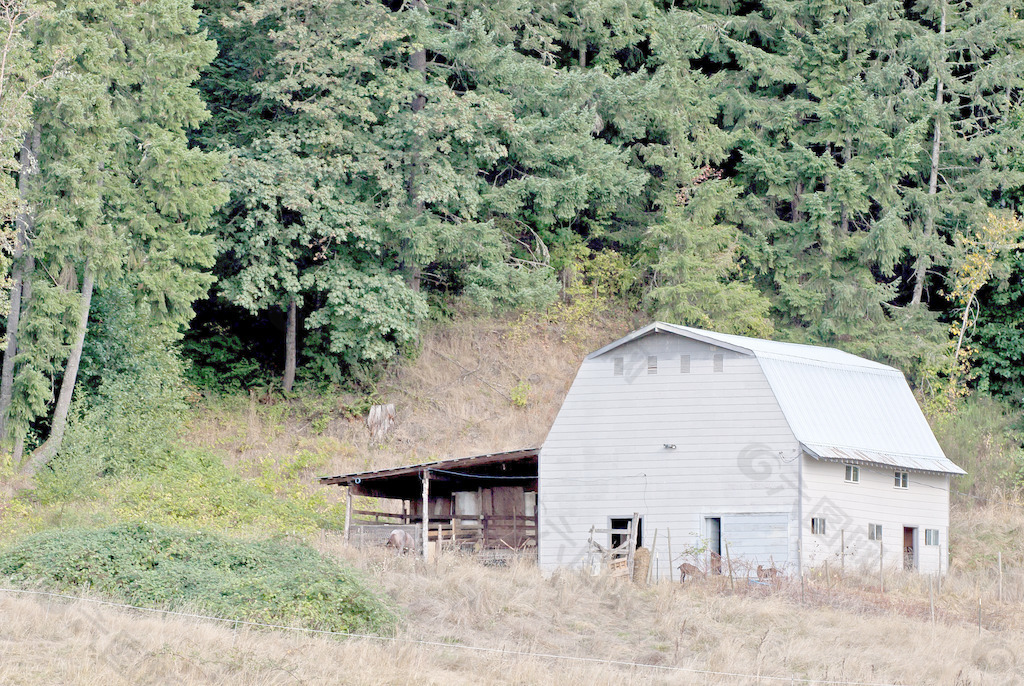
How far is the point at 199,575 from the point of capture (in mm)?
Answer: 19953

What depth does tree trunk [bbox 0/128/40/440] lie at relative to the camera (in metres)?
28.3

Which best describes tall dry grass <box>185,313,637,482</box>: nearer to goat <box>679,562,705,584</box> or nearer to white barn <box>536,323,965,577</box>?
white barn <box>536,323,965,577</box>

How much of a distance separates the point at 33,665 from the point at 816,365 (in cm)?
1973

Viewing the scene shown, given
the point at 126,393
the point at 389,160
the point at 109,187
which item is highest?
the point at 389,160

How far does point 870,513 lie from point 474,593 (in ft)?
36.2

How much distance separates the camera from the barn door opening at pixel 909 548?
28.7m

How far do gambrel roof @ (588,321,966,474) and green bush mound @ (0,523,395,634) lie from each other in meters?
10.3

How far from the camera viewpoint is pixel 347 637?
17375mm

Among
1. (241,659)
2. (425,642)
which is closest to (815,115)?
(425,642)

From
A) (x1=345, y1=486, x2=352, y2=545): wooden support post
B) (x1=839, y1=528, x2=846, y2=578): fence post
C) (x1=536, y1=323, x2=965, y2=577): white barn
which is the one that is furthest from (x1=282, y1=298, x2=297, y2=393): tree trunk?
(x1=839, y1=528, x2=846, y2=578): fence post

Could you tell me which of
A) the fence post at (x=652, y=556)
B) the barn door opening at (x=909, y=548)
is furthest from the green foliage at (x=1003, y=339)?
the fence post at (x=652, y=556)

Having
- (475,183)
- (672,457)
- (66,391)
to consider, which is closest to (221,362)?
(66,391)

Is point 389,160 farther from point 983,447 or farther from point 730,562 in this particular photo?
point 983,447

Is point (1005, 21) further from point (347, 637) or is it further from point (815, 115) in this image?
point (347, 637)
